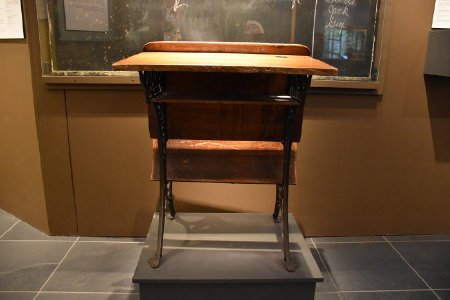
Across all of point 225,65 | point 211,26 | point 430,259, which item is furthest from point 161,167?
point 430,259

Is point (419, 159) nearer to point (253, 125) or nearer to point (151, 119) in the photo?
point (253, 125)

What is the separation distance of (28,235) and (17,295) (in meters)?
0.66

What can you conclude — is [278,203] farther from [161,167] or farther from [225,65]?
[225,65]

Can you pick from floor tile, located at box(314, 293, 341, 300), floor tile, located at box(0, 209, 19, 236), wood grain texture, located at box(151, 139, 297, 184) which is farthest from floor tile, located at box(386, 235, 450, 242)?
floor tile, located at box(0, 209, 19, 236)

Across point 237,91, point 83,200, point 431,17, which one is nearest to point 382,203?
point 431,17

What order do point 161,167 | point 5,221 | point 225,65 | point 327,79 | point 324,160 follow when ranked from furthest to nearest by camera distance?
point 5,221 < point 324,160 < point 327,79 < point 161,167 < point 225,65

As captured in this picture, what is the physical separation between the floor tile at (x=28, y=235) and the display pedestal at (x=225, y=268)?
0.79 metres

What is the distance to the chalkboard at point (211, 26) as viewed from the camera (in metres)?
2.26

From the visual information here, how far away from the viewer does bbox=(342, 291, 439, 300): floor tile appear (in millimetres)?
2076

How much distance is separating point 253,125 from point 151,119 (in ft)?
1.54

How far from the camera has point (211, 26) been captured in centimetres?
228

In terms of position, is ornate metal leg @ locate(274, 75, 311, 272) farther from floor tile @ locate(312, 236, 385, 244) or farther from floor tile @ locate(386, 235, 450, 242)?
floor tile @ locate(386, 235, 450, 242)

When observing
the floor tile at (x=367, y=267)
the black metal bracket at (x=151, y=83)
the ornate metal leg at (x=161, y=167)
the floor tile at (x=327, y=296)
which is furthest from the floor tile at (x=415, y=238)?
the black metal bracket at (x=151, y=83)

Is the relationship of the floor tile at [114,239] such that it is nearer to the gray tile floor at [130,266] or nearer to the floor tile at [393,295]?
the gray tile floor at [130,266]
